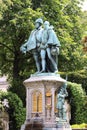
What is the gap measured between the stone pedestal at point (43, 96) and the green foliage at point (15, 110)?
928 cm

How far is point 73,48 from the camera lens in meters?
28.3

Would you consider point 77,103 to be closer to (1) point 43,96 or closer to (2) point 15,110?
(2) point 15,110

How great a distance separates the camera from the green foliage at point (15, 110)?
24906 mm

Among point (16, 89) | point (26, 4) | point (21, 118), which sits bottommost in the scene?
point (21, 118)

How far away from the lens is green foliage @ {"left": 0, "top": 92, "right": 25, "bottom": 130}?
24906mm

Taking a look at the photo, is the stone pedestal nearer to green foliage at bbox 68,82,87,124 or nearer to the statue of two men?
the statue of two men

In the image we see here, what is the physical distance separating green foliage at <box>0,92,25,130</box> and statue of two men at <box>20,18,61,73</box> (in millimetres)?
9180

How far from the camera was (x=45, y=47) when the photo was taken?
1598cm

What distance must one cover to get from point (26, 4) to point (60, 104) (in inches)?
480

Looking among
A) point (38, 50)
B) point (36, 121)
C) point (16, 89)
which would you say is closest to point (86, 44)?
point (38, 50)

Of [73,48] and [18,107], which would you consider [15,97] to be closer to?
[18,107]

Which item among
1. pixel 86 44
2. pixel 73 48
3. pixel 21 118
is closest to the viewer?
pixel 86 44

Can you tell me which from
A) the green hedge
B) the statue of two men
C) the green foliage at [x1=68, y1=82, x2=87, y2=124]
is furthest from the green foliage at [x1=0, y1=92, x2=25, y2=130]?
the statue of two men

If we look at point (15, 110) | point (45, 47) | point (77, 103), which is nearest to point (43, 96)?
point (45, 47)
